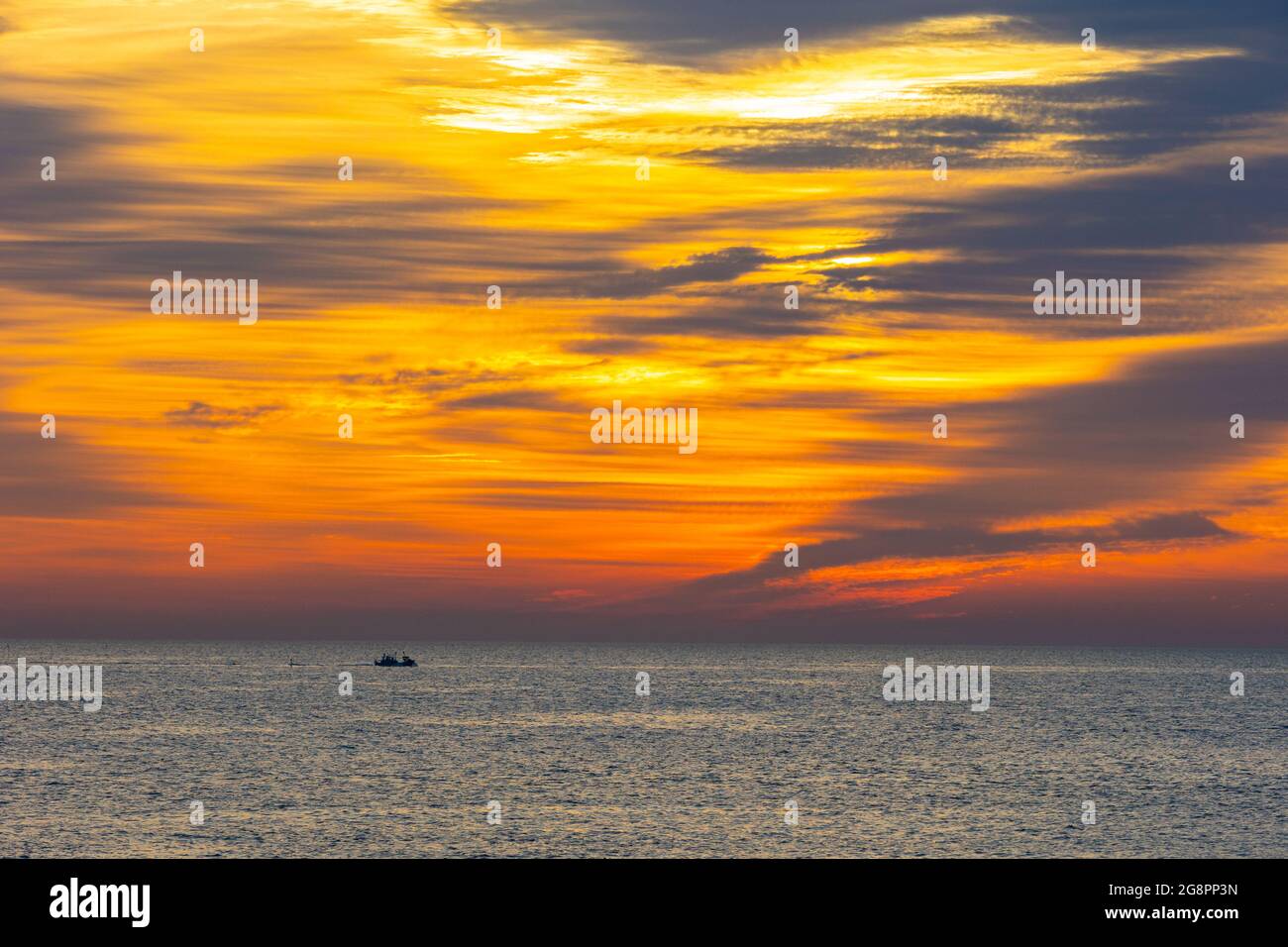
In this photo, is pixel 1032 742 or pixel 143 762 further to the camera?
pixel 1032 742

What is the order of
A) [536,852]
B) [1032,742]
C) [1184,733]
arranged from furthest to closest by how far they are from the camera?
[1184,733] → [1032,742] → [536,852]

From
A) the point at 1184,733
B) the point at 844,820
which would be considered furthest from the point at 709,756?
the point at 1184,733

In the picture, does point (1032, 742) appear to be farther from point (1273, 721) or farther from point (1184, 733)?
point (1273, 721)

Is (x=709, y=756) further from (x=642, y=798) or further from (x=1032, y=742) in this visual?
(x=1032, y=742)

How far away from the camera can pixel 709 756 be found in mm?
117000
